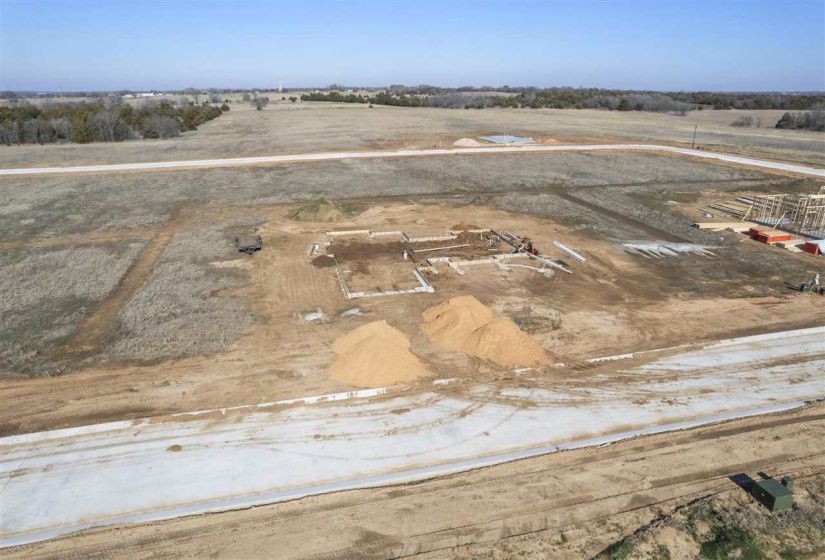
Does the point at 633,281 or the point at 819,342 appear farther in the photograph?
the point at 633,281

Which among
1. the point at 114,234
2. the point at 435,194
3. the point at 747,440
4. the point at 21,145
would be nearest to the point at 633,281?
the point at 747,440

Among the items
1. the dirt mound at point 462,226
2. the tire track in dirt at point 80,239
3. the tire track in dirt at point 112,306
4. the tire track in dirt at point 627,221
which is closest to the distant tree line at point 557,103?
the tire track in dirt at point 627,221

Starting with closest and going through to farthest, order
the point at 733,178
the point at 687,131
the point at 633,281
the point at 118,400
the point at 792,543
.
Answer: the point at 792,543 → the point at 118,400 → the point at 633,281 → the point at 733,178 → the point at 687,131

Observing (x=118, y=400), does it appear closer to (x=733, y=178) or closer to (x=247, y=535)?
(x=247, y=535)

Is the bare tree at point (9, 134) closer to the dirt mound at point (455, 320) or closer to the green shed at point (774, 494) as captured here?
the dirt mound at point (455, 320)

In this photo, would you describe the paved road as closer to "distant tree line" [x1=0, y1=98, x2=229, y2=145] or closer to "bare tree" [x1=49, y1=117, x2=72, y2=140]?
"distant tree line" [x1=0, y1=98, x2=229, y2=145]

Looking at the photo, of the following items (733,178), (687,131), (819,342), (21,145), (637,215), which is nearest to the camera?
(819,342)

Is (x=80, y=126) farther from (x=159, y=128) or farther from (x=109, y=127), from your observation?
(x=159, y=128)

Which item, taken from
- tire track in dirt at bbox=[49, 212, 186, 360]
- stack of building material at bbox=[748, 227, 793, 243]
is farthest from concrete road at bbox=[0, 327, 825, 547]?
stack of building material at bbox=[748, 227, 793, 243]

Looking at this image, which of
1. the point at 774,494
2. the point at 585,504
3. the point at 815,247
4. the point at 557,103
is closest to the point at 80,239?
the point at 585,504

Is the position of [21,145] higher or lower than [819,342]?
higher
